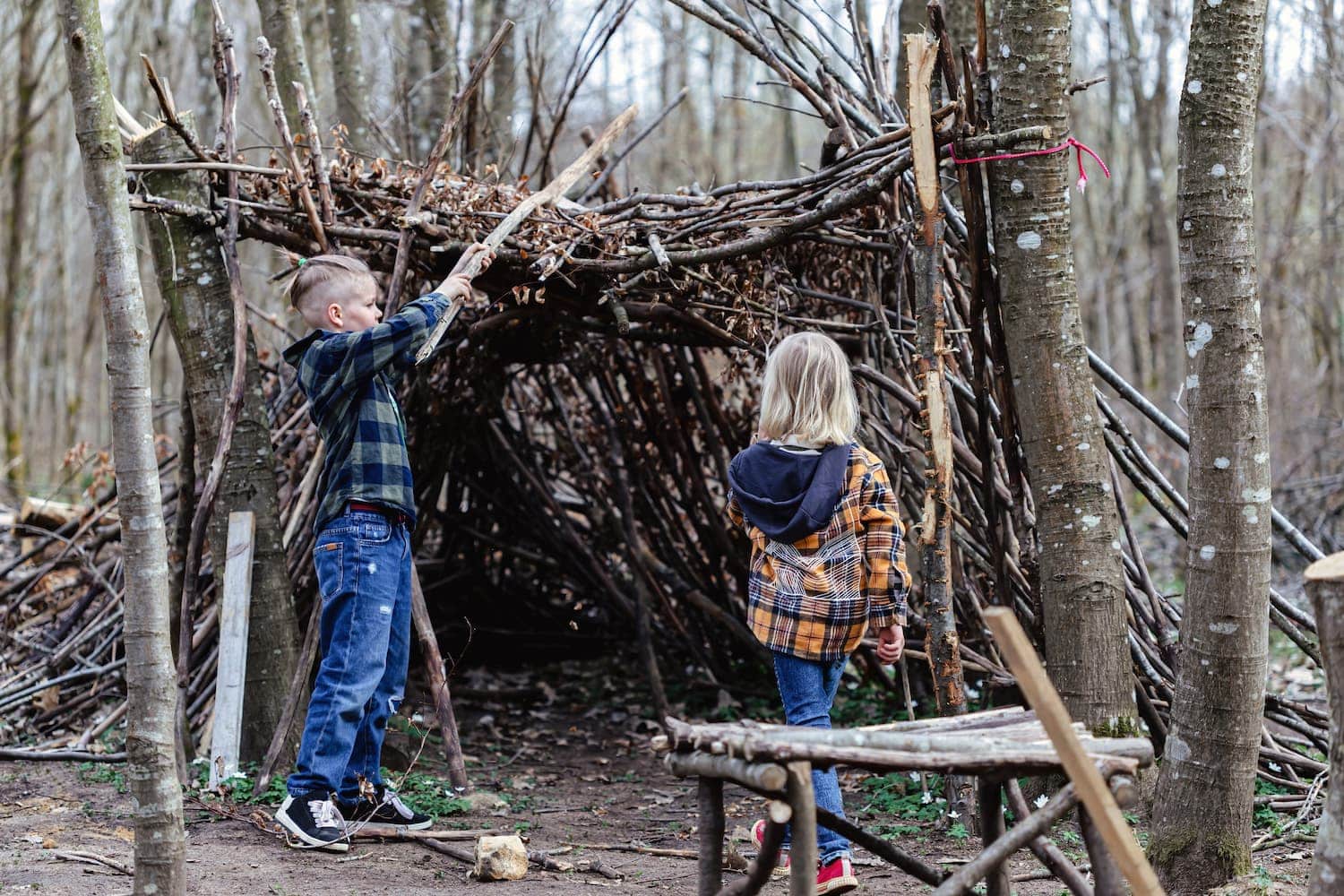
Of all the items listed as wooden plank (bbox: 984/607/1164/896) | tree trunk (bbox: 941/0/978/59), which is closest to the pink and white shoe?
wooden plank (bbox: 984/607/1164/896)

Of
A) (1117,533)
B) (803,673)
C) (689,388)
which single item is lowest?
(803,673)

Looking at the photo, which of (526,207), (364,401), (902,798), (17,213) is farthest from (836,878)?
(17,213)

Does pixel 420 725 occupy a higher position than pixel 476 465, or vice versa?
pixel 476 465

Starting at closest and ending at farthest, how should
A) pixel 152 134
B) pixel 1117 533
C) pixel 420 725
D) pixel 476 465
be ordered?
pixel 1117 533
pixel 152 134
pixel 420 725
pixel 476 465

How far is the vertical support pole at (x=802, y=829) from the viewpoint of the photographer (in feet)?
6.84

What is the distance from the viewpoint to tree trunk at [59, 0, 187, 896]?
241cm

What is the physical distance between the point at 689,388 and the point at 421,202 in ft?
5.48

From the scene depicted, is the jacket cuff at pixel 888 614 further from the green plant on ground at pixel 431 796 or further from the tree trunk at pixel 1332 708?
the green plant on ground at pixel 431 796

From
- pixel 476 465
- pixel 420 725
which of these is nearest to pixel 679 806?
pixel 420 725

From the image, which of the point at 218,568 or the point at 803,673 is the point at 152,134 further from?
the point at 803,673

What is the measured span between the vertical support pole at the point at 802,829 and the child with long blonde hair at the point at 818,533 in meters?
0.81

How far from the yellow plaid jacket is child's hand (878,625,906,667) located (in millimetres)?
39

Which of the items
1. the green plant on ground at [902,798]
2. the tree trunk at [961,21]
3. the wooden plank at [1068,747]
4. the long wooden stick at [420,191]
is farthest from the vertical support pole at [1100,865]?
the tree trunk at [961,21]

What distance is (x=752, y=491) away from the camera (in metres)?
3.09
